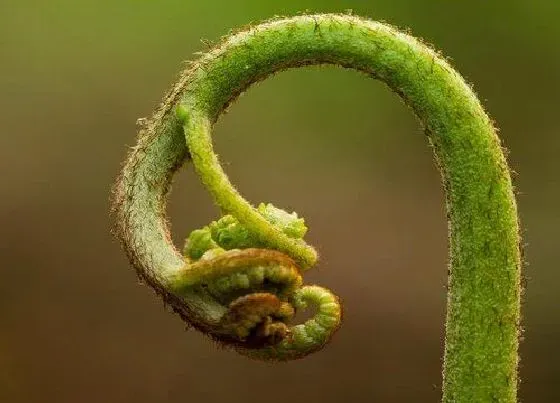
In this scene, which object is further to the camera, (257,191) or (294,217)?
(257,191)

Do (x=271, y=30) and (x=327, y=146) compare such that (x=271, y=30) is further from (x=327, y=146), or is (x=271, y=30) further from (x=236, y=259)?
(x=327, y=146)

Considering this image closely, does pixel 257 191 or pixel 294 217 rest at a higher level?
pixel 257 191

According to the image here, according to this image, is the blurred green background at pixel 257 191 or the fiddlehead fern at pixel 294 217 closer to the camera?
the fiddlehead fern at pixel 294 217

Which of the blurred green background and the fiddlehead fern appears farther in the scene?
the blurred green background

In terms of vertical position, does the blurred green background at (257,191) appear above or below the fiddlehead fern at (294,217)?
above
